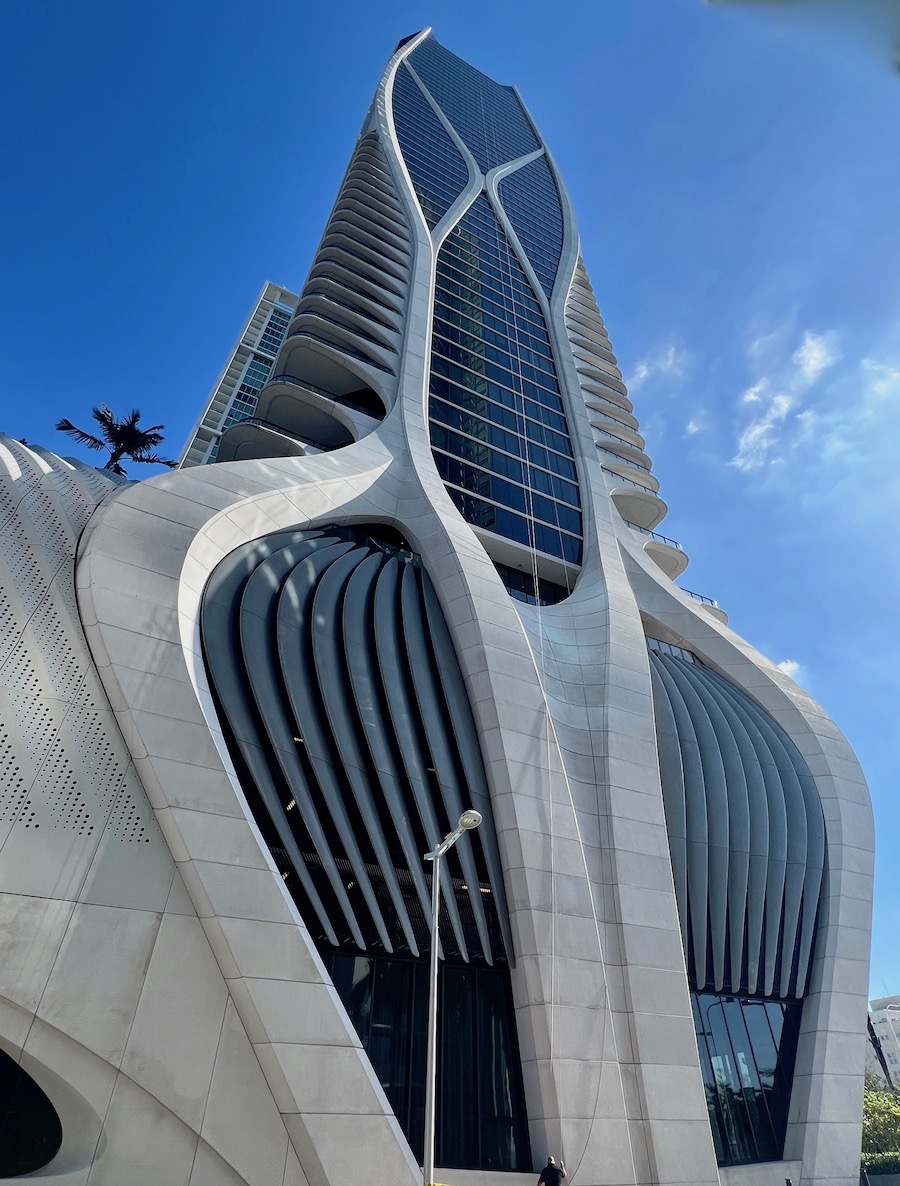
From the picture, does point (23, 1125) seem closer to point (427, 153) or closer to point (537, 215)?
point (427, 153)

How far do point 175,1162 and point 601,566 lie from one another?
2703 centimetres

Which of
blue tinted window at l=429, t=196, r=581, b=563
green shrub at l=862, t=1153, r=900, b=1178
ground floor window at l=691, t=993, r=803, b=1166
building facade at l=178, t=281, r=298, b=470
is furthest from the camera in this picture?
building facade at l=178, t=281, r=298, b=470

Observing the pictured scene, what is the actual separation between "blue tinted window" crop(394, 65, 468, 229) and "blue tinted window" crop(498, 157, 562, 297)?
5.22m

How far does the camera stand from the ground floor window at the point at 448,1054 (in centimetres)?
1608

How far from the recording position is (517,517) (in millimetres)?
36156

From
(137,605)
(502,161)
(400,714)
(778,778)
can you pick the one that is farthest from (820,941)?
(502,161)

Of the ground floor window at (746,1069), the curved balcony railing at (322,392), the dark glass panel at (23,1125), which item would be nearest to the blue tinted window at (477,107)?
the curved balcony railing at (322,392)

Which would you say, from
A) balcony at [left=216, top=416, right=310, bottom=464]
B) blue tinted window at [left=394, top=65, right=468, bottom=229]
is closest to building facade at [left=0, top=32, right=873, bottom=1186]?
balcony at [left=216, top=416, right=310, bottom=464]

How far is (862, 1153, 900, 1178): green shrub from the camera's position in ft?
Answer: 75.2

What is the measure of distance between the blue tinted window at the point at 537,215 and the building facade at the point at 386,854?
32.1m

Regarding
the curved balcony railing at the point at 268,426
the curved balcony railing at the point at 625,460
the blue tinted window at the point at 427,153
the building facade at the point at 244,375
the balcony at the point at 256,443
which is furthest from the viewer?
the building facade at the point at 244,375

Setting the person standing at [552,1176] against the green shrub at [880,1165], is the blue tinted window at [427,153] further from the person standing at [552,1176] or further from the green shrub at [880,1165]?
the green shrub at [880,1165]

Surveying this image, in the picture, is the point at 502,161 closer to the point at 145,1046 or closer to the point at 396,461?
the point at 396,461

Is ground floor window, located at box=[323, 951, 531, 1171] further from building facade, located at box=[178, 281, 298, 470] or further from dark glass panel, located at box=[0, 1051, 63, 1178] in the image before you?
building facade, located at box=[178, 281, 298, 470]
